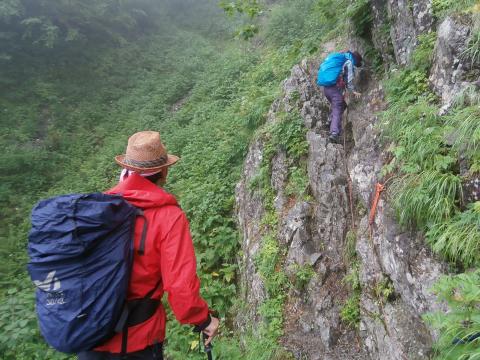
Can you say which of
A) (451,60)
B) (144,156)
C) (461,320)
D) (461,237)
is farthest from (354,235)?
(144,156)

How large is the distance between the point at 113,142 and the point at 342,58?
10097mm

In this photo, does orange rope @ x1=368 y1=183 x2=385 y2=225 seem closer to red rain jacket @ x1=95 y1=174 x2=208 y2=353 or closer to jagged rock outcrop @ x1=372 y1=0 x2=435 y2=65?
jagged rock outcrop @ x1=372 y1=0 x2=435 y2=65

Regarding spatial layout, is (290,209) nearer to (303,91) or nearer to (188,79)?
(303,91)

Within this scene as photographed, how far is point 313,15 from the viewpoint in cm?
1538

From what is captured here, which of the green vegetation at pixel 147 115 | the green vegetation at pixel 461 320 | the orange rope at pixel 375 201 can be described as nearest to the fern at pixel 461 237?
the green vegetation at pixel 461 320

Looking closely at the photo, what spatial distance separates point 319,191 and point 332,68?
2311 mm

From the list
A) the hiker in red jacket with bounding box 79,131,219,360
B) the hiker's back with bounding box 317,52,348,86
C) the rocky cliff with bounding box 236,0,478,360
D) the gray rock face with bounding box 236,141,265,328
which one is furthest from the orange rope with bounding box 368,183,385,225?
the hiker's back with bounding box 317,52,348,86

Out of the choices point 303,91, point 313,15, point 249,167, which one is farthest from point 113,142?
point 313,15

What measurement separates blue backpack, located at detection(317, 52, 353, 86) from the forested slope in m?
0.48

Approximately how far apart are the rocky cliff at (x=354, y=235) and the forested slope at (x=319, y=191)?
0.07ft

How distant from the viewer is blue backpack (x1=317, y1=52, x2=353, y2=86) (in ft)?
20.4

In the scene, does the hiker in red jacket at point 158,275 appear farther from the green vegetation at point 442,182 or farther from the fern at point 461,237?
the fern at point 461,237

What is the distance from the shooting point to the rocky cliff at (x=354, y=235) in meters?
3.42

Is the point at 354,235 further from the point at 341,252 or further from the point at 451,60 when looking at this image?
the point at 451,60
